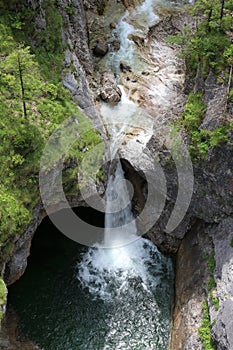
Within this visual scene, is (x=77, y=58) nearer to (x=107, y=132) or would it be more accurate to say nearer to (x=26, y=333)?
(x=107, y=132)

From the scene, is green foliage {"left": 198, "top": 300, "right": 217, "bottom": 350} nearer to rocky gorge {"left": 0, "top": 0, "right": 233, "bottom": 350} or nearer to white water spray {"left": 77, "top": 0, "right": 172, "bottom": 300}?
rocky gorge {"left": 0, "top": 0, "right": 233, "bottom": 350}

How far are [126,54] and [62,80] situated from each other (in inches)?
293

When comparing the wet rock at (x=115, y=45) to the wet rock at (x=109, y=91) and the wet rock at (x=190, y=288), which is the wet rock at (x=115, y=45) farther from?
the wet rock at (x=190, y=288)

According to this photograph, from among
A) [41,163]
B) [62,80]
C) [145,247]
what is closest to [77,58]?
[62,80]

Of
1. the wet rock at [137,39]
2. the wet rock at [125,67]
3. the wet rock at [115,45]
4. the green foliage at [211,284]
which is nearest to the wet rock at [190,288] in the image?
the green foliage at [211,284]

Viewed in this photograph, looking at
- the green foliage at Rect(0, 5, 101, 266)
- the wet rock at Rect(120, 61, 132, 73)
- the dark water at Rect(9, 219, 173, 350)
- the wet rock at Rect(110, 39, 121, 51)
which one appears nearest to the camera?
the green foliage at Rect(0, 5, 101, 266)

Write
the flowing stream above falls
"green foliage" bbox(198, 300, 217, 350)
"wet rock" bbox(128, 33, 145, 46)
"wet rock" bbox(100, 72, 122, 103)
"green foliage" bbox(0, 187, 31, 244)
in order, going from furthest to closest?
"wet rock" bbox(128, 33, 145, 46) → "wet rock" bbox(100, 72, 122, 103) → the flowing stream above falls → "green foliage" bbox(198, 300, 217, 350) → "green foliage" bbox(0, 187, 31, 244)

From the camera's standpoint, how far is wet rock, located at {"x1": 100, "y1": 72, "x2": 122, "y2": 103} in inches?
947

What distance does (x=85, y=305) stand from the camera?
19422 millimetres

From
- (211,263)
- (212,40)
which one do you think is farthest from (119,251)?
(212,40)

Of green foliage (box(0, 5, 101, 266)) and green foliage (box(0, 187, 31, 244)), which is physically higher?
green foliage (box(0, 5, 101, 266))

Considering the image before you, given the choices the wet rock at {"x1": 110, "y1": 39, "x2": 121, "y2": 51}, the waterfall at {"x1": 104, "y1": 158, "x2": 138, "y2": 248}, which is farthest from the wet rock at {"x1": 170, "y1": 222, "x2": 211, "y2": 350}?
the wet rock at {"x1": 110, "y1": 39, "x2": 121, "y2": 51}

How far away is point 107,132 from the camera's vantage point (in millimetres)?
22703

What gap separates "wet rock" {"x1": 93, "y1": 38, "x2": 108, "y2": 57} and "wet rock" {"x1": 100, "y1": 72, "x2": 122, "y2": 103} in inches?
98.9
